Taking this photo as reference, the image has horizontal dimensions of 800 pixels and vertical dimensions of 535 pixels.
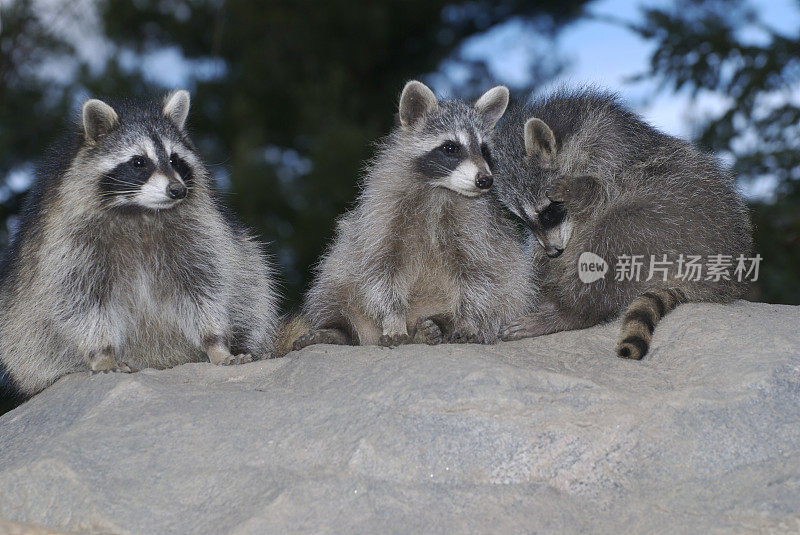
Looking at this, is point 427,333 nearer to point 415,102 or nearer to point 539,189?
point 539,189

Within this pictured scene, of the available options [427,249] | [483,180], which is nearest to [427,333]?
[427,249]

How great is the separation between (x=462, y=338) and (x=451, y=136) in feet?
3.41

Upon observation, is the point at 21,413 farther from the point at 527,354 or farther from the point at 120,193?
the point at 527,354

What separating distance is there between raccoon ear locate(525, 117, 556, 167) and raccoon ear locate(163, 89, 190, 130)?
5.84ft

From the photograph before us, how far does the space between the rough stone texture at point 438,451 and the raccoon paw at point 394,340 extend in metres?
0.48

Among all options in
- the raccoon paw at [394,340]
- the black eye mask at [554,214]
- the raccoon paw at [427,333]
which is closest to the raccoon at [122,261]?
the raccoon paw at [394,340]

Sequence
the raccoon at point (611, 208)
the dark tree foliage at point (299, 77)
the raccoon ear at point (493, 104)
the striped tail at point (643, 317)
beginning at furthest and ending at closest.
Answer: the dark tree foliage at point (299, 77), the raccoon ear at point (493, 104), the raccoon at point (611, 208), the striped tail at point (643, 317)

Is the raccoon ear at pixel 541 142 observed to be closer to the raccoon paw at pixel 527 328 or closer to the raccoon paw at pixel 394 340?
the raccoon paw at pixel 527 328

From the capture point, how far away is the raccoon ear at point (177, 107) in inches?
179

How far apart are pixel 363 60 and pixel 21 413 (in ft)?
21.7

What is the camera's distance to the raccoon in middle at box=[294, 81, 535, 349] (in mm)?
4445

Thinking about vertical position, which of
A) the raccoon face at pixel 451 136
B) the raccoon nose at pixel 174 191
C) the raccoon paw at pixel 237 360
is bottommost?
the raccoon paw at pixel 237 360

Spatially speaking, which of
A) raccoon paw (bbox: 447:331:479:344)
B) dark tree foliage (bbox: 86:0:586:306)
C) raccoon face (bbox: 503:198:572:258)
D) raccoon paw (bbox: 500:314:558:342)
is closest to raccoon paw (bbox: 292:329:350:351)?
raccoon paw (bbox: 447:331:479:344)

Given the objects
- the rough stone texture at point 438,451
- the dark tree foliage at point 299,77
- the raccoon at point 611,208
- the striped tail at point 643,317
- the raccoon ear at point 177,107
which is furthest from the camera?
the dark tree foliage at point 299,77
